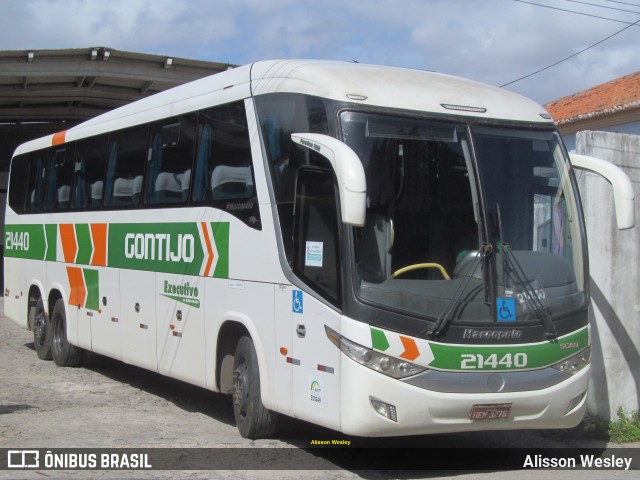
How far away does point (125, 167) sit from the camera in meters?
11.8

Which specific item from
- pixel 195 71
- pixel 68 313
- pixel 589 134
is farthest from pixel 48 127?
pixel 589 134

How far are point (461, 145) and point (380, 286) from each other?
1431mm

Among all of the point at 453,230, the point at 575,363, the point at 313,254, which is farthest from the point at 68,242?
the point at 575,363

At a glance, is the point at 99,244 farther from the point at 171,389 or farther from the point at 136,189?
the point at 171,389

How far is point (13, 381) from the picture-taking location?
12.5 metres

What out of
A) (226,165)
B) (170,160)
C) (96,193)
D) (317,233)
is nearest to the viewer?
(317,233)

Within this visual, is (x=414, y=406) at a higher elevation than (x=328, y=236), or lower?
lower

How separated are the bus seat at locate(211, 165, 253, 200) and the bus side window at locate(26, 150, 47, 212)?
6463 mm

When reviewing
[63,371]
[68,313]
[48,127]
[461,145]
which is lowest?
[63,371]

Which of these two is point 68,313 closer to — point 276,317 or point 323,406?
point 276,317

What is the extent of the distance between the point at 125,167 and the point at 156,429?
381 centimetres

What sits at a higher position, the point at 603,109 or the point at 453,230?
the point at 603,109

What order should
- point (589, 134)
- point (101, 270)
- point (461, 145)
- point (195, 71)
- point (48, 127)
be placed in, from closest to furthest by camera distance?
point (461, 145) < point (589, 134) < point (101, 270) < point (195, 71) < point (48, 127)

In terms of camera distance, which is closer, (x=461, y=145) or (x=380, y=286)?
(x=380, y=286)
